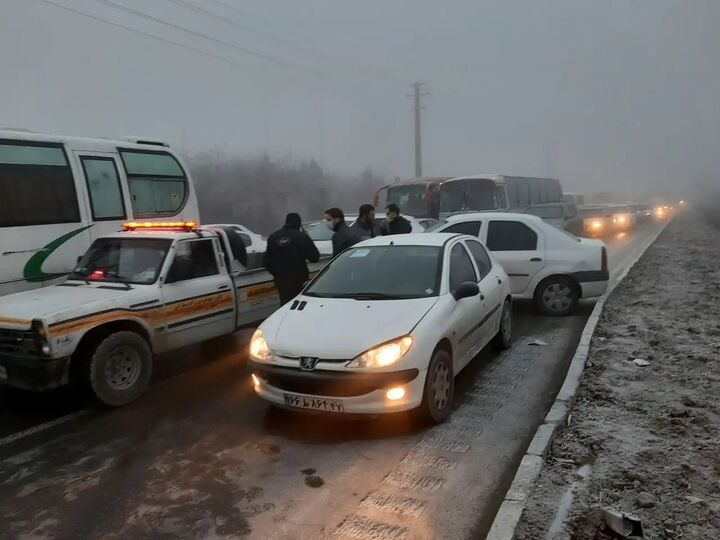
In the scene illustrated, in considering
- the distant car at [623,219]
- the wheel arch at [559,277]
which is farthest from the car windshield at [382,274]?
the distant car at [623,219]

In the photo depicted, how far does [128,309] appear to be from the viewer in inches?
221

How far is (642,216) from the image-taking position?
141 ft

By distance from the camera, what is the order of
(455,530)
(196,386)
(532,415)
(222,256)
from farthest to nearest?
(222,256) < (196,386) < (532,415) < (455,530)

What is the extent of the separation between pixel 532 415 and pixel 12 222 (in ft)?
21.3

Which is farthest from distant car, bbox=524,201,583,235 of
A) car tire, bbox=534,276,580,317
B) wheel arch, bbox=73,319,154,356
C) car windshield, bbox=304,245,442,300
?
wheel arch, bbox=73,319,154,356

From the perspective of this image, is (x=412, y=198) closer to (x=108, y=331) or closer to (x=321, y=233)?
(x=321, y=233)

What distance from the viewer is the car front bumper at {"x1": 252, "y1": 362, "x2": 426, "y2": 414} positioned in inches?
173

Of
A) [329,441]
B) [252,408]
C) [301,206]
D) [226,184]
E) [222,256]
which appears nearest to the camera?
[329,441]

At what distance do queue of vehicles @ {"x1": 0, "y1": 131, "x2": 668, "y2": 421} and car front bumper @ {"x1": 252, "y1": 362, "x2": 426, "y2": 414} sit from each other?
0.01 m

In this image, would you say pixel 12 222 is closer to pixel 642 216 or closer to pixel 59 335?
pixel 59 335

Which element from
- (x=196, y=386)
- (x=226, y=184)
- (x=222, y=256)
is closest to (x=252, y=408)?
(x=196, y=386)

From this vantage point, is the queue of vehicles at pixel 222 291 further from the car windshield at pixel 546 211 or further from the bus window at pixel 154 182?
the car windshield at pixel 546 211

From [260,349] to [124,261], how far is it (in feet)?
7.82

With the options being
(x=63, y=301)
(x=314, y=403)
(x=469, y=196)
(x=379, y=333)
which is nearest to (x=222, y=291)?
(x=63, y=301)
